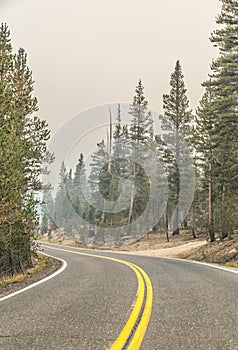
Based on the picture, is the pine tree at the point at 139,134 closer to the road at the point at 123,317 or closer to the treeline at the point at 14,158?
the treeline at the point at 14,158

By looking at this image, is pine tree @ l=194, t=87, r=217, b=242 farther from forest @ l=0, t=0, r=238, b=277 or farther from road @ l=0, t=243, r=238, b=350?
road @ l=0, t=243, r=238, b=350

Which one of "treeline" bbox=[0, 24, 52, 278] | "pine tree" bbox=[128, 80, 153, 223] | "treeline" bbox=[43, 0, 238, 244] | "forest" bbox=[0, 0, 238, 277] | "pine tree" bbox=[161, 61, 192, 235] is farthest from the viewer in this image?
"pine tree" bbox=[128, 80, 153, 223]

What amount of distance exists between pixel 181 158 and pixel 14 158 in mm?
36559

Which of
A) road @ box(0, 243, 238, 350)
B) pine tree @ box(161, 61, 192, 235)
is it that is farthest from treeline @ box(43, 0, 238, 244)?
road @ box(0, 243, 238, 350)

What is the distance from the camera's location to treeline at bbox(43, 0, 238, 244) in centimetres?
2691

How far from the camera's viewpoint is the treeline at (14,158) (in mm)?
13867

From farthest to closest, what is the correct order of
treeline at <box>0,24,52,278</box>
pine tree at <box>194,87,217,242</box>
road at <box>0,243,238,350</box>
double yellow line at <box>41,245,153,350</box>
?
1. pine tree at <box>194,87,217,242</box>
2. treeline at <box>0,24,52,278</box>
3. road at <box>0,243,238,350</box>
4. double yellow line at <box>41,245,153,350</box>

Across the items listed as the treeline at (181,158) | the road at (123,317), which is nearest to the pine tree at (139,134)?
the treeline at (181,158)

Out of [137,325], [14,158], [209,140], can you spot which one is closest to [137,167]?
[209,140]

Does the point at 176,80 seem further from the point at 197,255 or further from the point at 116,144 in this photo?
the point at 197,255

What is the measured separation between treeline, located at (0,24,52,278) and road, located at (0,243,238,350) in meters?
5.16

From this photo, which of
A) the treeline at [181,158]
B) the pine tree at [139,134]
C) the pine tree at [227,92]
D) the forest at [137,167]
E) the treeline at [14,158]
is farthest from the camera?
the pine tree at [139,134]

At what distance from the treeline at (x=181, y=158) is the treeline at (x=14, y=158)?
13.3 metres

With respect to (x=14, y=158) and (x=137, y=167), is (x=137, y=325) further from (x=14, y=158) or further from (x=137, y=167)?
(x=137, y=167)
